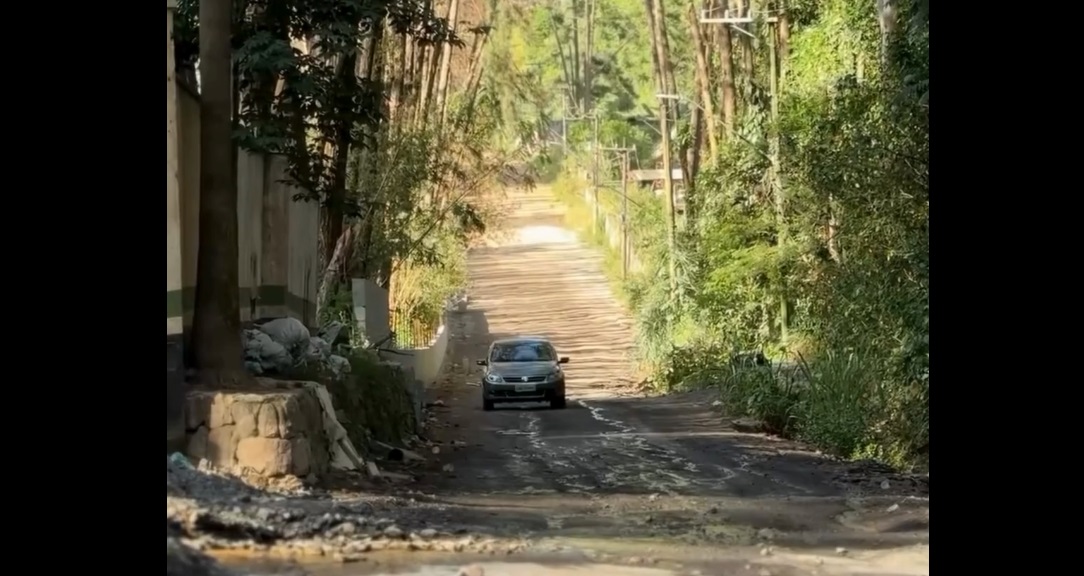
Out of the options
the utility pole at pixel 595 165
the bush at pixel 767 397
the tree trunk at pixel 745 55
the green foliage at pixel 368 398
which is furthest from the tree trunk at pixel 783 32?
the utility pole at pixel 595 165

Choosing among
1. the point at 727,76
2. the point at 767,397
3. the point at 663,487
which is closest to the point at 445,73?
the point at 727,76

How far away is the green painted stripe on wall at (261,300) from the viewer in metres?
11.0

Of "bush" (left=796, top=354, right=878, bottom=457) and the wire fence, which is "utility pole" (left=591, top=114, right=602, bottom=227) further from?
"bush" (left=796, top=354, right=878, bottom=457)

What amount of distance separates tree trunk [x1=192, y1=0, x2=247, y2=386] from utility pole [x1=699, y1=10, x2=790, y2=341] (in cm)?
1520

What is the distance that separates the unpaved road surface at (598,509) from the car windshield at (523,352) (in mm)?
3465

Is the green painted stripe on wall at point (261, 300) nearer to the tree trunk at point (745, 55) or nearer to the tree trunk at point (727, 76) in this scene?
the tree trunk at point (745, 55)

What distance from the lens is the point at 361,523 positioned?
955 cm

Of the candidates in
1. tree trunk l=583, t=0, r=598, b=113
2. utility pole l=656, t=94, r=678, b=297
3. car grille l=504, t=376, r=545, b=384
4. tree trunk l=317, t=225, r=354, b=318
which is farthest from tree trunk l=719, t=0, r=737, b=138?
tree trunk l=583, t=0, r=598, b=113

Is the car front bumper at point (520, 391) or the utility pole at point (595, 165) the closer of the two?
the car front bumper at point (520, 391)

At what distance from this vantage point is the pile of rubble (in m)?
13.8
